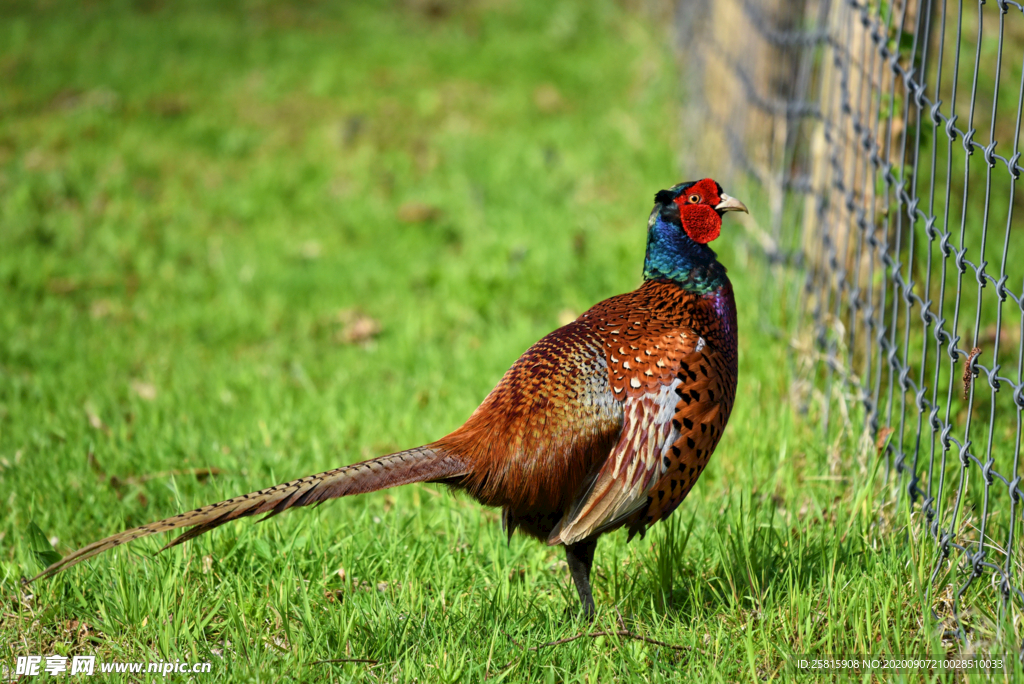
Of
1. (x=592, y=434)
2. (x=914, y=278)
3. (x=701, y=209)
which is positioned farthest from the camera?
(x=914, y=278)

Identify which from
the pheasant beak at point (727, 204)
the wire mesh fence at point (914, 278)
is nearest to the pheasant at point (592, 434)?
the pheasant beak at point (727, 204)

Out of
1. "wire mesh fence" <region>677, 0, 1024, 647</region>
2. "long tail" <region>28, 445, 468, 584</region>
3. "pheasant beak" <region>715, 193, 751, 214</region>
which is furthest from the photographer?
"pheasant beak" <region>715, 193, 751, 214</region>

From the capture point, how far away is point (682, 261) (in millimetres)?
2383

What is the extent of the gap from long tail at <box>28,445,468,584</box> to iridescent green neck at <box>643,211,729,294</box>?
2.60ft

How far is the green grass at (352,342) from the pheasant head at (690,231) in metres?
0.65

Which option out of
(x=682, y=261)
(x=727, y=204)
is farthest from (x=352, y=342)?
(x=727, y=204)

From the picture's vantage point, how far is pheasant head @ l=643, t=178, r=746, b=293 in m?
2.35

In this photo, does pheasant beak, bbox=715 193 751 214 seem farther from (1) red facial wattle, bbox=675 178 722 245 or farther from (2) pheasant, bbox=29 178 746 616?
(2) pheasant, bbox=29 178 746 616

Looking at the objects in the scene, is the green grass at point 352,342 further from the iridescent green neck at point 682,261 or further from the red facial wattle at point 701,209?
the red facial wattle at point 701,209

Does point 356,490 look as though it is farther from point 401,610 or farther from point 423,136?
point 423,136

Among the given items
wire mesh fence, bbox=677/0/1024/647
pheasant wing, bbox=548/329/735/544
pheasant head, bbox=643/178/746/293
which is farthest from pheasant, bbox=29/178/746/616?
wire mesh fence, bbox=677/0/1024/647

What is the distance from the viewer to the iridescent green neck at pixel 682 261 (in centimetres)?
236

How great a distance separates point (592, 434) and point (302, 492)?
68cm

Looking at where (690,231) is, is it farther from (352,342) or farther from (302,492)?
(352,342)
